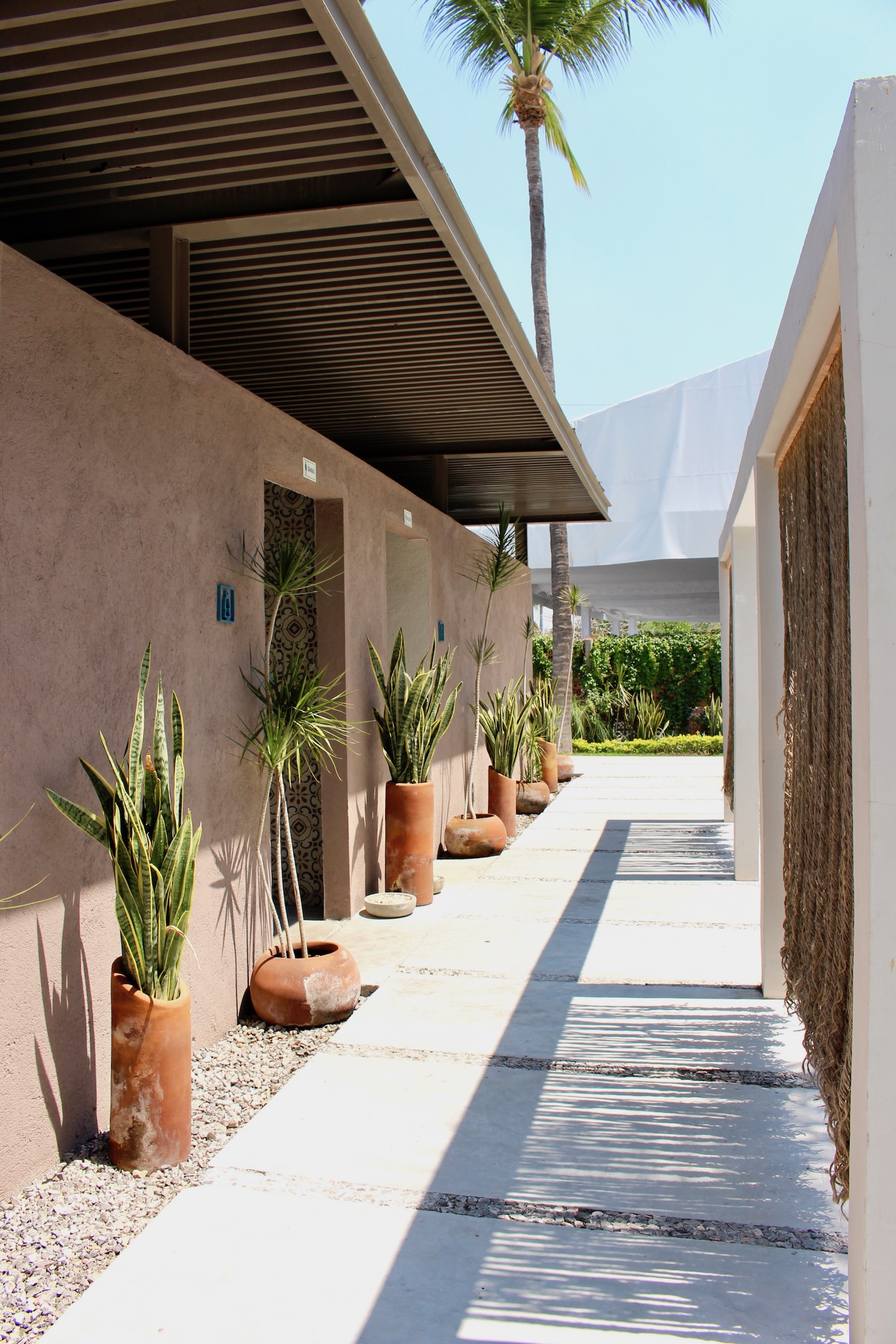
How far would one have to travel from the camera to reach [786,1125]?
2.82 metres

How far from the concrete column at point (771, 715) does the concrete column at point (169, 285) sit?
88.3 inches

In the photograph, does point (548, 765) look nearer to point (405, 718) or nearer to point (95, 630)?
point (405, 718)

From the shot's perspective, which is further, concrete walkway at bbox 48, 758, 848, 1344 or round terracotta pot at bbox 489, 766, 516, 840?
round terracotta pot at bbox 489, 766, 516, 840

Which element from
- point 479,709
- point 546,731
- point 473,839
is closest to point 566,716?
point 546,731

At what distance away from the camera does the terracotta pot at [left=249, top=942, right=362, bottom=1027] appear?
3650 mm

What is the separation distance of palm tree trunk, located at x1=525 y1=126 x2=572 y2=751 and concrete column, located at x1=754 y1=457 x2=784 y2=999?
28.9 ft

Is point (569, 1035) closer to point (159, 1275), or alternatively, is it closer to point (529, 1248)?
point (529, 1248)

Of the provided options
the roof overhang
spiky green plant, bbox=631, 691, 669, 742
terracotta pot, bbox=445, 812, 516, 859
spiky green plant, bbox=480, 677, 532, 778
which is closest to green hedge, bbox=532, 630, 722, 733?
spiky green plant, bbox=631, 691, 669, 742

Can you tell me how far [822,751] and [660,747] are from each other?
41.6 ft

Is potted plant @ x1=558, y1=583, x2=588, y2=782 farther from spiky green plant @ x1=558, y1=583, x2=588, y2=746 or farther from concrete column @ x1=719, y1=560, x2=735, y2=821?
concrete column @ x1=719, y1=560, x2=735, y2=821

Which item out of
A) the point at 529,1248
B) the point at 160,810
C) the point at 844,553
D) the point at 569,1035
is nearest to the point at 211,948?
the point at 160,810

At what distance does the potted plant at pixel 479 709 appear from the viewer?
273 inches

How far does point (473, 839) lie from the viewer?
22.7 feet

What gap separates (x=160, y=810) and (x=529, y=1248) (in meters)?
1.44
